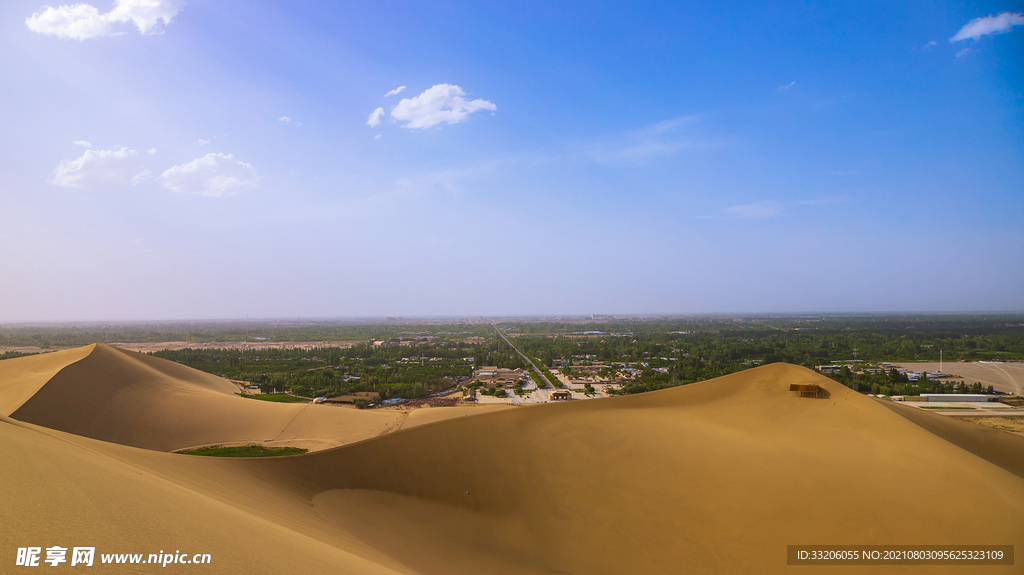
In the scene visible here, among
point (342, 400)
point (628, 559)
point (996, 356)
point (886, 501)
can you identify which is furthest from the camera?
point (996, 356)

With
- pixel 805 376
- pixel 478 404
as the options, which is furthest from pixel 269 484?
pixel 478 404

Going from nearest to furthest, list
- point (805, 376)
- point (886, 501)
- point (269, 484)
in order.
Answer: point (886, 501) → point (269, 484) → point (805, 376)

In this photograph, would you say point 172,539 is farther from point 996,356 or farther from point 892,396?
point 996,356

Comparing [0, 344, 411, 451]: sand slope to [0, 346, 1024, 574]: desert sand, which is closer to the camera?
[0, 346, 1024, 574]: desert sand

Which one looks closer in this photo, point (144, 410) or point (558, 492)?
point (558, 492)

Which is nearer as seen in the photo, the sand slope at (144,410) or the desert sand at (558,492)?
the desert sand at (558,492)

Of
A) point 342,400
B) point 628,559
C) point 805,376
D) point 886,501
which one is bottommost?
point 342,400

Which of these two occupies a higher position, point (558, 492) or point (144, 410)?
point (558, 492)

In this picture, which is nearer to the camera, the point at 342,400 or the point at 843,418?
the point at 843,418
